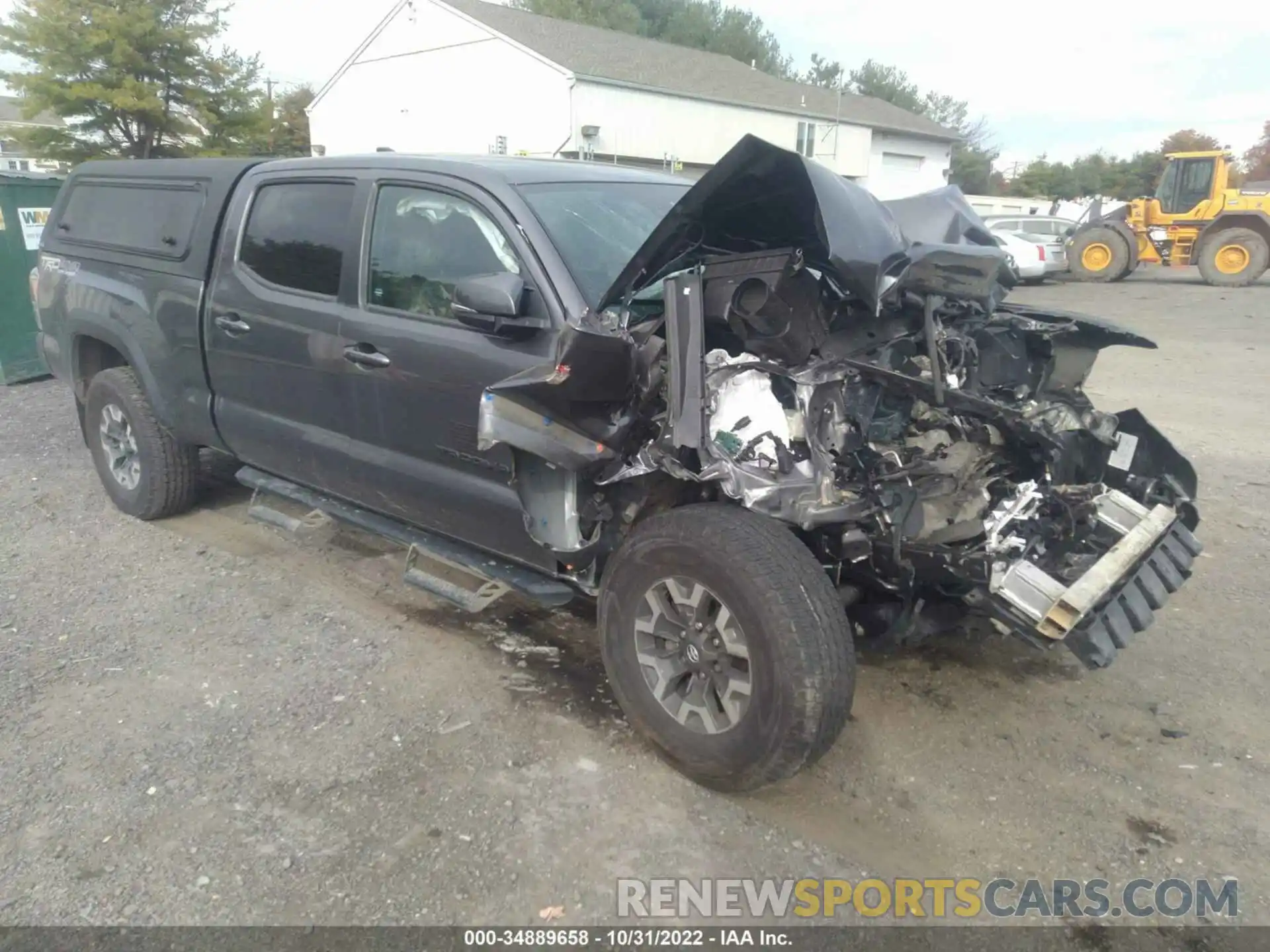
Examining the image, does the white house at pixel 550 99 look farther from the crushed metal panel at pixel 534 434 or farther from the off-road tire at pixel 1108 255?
the crushed metal panel at pixel 534 434

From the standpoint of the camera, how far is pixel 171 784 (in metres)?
3.13

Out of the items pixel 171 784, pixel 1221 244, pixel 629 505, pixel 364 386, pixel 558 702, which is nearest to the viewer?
pixel 171 784

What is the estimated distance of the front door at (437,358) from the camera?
3.53m

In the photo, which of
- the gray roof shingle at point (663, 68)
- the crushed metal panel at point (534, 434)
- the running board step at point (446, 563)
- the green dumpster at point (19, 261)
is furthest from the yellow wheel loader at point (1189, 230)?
the crushed metal panel at point (534, 434)

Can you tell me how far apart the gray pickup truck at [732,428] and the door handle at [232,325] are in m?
0.39

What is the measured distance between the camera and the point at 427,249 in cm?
381

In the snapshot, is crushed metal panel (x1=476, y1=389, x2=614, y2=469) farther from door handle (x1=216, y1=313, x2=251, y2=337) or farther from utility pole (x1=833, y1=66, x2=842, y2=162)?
utility pole (x1=833, y1=66, x2=842, y2=162)

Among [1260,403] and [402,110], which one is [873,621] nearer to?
[1260,403]

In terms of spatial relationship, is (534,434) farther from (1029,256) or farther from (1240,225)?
(1240,225)

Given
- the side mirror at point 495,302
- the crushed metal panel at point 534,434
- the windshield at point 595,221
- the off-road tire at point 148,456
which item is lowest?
the off-road tire at point 148,456

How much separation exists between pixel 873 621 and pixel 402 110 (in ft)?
94.8

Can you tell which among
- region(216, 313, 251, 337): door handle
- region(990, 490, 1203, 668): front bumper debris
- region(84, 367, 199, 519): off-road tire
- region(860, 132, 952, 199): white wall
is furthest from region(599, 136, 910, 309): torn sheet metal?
region(860, 132, 952, 199): white wall

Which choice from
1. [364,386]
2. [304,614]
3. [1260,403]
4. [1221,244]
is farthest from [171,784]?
[1221,244]

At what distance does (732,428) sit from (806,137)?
3205 centimetres
